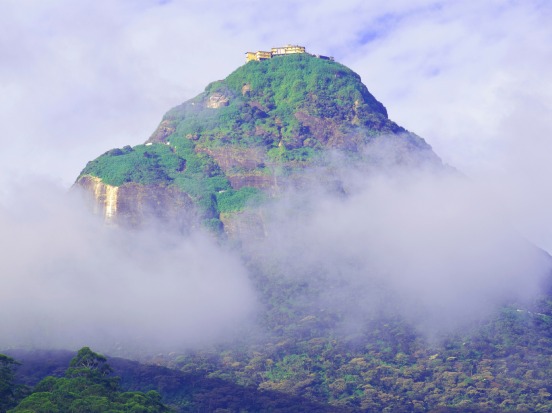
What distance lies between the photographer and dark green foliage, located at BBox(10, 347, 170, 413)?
91.5 meters

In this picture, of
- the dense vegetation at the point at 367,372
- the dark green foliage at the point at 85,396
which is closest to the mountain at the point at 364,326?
the dense vegetation at the point at 367,372

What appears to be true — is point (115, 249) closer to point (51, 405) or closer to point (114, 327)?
point (114, 327)

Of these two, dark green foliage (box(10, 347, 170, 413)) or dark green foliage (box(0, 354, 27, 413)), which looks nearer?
dark green foliage (box(10, 347, 170, 413))

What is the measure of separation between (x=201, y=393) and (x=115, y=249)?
162ft

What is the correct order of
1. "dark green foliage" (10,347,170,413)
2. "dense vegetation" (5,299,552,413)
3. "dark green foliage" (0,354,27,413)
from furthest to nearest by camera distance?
1. "dense vegetation" (5,299,552,413)
2. "dark green foliage" (0,354,27,413)
3. "dark green foliage" (10,347,170,413)

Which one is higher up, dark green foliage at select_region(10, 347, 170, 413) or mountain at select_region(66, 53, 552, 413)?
mountain at select_region(66, 53, 552, 413)

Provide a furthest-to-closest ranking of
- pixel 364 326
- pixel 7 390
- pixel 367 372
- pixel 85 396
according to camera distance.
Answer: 1. pixel 364 326
2. pixel 367 372
3. pixel 85 396
4. pixel 7 390

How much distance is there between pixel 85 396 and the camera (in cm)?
9606

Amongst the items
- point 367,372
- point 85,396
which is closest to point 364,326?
point 367,372

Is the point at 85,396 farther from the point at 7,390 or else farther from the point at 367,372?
the point at 367,372

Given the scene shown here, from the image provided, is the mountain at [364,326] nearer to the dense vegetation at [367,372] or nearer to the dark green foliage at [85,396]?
the dense vegetation at [367,372]

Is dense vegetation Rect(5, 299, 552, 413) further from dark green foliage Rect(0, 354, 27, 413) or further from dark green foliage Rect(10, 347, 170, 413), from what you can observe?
Answer: dark green foliage Rect(0, 354, 27, 413)

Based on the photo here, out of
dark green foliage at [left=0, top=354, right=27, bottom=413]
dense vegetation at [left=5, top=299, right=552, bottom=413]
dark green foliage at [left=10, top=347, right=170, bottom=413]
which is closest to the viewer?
dark green foliage at [left=10, top=347, right=170, bottom=413]

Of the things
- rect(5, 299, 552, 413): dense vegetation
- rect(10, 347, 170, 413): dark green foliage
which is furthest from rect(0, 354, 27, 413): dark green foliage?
rect(5, 299, 552, 413): dense vegetation
